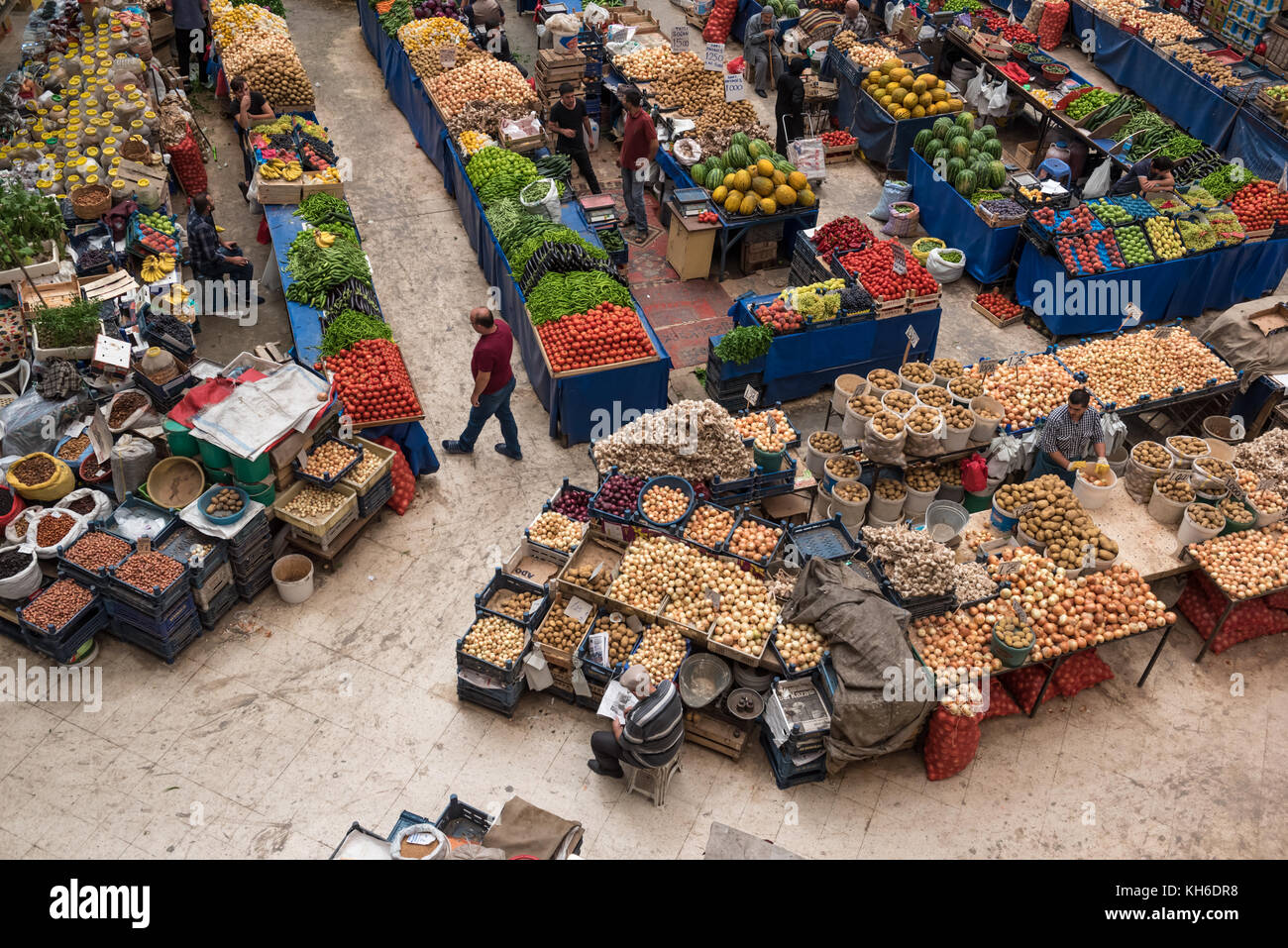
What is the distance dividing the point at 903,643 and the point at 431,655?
408 cm

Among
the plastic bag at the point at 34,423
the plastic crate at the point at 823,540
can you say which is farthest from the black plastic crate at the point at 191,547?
the plastic crate at the point at 823,540

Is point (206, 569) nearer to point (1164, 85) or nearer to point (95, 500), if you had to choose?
point (95, 500)

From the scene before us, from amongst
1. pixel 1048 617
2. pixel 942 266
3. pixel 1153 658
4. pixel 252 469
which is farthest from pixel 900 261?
pixel 252 469

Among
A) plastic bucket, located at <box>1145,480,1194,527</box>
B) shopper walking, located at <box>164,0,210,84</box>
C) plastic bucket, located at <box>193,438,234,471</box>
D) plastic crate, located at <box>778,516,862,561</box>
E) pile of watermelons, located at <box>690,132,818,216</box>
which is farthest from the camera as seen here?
shopper walking, located at <box>164,0,210,84</box>

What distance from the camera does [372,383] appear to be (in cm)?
1020

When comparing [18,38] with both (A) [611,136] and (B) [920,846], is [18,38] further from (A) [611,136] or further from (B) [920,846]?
(B) [920,846]

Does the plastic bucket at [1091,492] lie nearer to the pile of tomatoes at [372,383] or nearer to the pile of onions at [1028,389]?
the pile of onions at [1028,389]

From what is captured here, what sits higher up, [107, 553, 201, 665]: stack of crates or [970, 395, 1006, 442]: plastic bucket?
[970, 395, 1006, 442]: plastic bucket

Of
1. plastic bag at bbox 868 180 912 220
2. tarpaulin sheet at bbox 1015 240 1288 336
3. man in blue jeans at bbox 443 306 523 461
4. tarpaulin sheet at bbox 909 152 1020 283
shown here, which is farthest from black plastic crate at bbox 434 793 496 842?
plastic bag at bbox 868 180 912 220

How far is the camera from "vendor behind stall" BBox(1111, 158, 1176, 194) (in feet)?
43.8

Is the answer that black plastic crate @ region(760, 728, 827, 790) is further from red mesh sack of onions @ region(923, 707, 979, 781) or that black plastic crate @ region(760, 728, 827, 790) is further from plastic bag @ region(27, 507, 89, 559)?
plastic bag @ region(27, 507, 89, 559)

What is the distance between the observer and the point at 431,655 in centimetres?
905

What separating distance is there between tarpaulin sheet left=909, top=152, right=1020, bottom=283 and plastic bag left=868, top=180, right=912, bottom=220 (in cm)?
18
